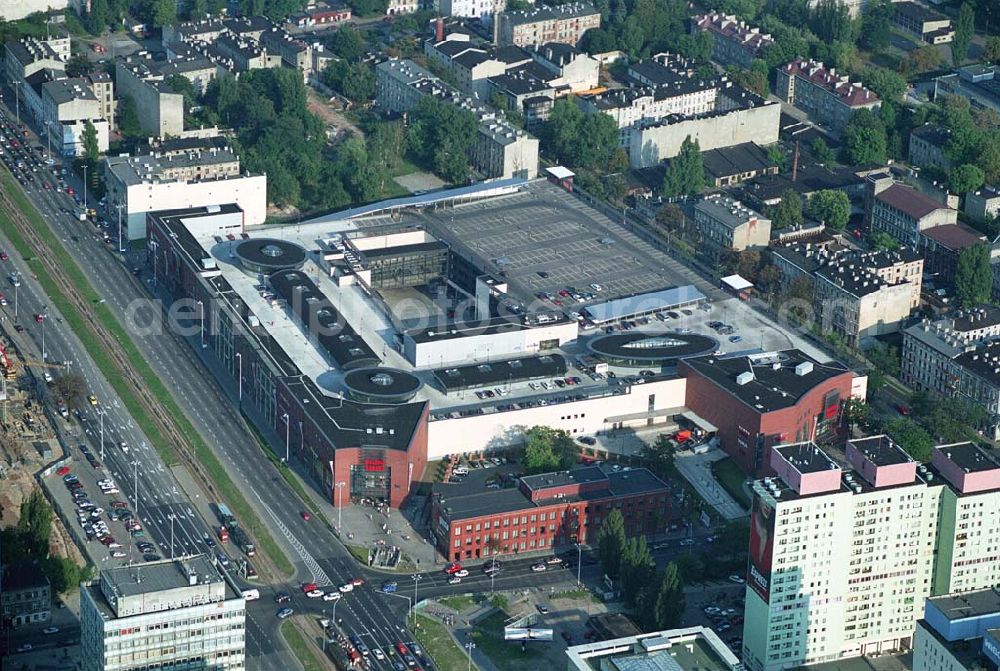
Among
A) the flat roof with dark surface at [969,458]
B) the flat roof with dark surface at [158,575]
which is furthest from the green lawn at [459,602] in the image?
the flat roof with dark surface at [969,458]

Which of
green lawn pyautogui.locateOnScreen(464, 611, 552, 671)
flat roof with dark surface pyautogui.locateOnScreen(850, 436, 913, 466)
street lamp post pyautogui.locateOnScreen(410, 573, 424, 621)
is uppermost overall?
flat roof with dark surface pyautogui.locateOnScreen(850, 436, 913, 466)

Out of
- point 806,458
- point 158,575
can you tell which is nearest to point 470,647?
point 806,458

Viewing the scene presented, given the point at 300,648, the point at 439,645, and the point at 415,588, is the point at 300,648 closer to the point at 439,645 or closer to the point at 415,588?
the point at 439,645

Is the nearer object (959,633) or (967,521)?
(959,633)

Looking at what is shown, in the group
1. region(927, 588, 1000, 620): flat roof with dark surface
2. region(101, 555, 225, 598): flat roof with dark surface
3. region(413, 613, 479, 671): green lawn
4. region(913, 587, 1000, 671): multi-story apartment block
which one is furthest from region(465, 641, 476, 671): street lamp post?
region(927, 588, 1000, 620): flat roof with dark surface

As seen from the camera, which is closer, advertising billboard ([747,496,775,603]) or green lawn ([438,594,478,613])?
advertising billboard ([747,496,775,603])

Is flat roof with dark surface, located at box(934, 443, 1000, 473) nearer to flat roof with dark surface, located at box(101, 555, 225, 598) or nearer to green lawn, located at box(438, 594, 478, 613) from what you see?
green lawn, located at box(438, 594, 478, 613)
